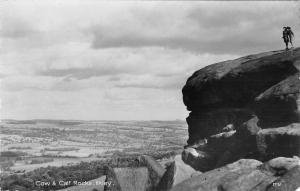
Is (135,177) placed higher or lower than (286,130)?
lower

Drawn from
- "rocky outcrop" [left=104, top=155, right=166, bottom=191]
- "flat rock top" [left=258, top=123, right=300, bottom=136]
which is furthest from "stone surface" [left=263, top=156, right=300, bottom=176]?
"rocky outcrop" [left=104, top=155, right=166, bottom=191]

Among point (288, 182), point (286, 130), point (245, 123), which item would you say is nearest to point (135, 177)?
point (245, 123)

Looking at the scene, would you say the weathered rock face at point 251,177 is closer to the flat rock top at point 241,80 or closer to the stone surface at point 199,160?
the flat rock top at point 241,80

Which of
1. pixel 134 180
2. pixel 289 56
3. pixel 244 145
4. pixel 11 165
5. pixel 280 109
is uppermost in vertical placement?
pixel 289 56

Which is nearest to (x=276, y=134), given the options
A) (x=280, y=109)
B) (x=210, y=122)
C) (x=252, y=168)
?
(x=280, y=109)

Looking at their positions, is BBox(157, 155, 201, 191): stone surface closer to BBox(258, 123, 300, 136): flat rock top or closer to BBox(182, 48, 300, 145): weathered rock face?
BBox(182, 48, 300, 145): weathered rock face

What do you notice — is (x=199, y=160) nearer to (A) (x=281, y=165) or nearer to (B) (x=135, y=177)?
(B) (x=135, y=177)

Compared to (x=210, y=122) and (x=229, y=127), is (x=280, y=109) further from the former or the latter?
(x=210, y=122)
